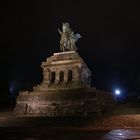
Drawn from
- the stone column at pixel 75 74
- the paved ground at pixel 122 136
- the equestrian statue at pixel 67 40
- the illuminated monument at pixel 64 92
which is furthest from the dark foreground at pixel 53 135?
the equestrian statue at pixel 67 40

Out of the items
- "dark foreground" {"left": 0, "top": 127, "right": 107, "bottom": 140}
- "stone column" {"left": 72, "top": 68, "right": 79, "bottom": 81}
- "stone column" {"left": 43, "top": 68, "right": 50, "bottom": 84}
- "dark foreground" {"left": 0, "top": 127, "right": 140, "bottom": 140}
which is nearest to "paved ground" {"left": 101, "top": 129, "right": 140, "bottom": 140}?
"dark foreground" {"left": 0, "top": 127, "right": 140, "bottom": 140}

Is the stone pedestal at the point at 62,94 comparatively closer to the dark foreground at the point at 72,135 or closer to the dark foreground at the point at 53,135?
the dark foreground at the point at 53,135

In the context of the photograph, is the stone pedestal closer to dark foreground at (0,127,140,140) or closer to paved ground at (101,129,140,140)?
dark foreground at (0,127,140,140)

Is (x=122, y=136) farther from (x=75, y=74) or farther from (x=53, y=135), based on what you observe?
(x=75, y=74)

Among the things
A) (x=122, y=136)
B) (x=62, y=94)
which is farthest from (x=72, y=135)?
(x=62, y=94)

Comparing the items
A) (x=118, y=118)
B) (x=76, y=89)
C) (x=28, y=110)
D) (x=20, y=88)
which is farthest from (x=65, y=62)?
(x=20, y=88)

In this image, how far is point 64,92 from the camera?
28.4 meters

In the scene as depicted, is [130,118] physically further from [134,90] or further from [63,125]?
[134,90]

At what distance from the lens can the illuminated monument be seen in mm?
26031

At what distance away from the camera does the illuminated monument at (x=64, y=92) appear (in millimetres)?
26031

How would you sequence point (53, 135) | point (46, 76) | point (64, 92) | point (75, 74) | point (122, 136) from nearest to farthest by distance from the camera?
point (122, 136) → point (53, 135) → point (64, 92) → point (75, 74) → point (46, 76)

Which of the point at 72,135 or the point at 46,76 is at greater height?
the point at 46,76

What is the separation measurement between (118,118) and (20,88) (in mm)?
48255

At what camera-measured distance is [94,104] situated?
25516mm
